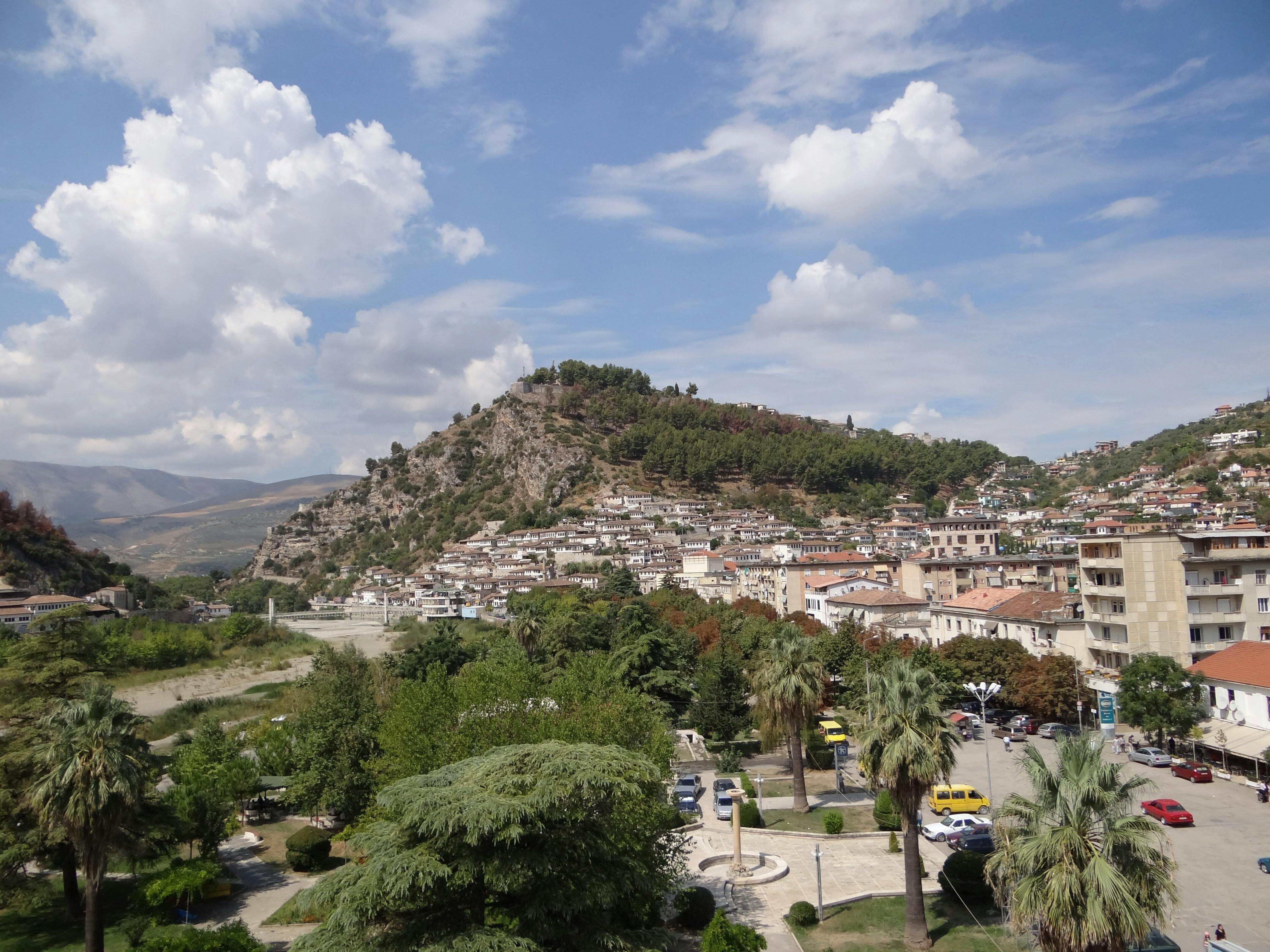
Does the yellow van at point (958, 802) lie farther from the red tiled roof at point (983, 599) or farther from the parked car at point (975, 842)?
the red tiled roof at point (983, 599)

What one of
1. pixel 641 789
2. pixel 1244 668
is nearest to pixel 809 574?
pixel 1244 668

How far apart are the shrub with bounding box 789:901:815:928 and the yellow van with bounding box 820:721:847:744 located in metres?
15.8

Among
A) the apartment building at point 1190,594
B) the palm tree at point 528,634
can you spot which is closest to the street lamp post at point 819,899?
the apartment building at point 1190,594

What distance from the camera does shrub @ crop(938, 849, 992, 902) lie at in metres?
20.9

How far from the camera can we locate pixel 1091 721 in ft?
134

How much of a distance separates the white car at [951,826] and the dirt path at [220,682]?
5178cm

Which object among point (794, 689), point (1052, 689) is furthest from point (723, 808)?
point (1052, 689)

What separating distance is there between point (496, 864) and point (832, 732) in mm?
28236

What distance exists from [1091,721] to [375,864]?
38301 millimetres

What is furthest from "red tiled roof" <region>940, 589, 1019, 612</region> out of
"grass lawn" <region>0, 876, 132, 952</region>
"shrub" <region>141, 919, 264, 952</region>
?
"grass lawn" <region>0, 876, 132, 952</region>

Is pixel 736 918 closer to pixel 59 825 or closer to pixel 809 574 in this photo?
pixel 59 825

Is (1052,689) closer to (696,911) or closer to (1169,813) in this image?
(1169,813)

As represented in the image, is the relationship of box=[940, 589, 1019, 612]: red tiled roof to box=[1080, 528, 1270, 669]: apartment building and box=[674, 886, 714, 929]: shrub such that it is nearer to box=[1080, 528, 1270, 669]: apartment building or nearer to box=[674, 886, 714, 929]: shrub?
box=[1080, 528, 1270, 669]: apartment building

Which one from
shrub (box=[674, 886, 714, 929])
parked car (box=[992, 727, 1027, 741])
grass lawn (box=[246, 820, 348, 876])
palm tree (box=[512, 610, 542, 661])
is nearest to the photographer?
shrub (box=[674, 886, 714, 929])
